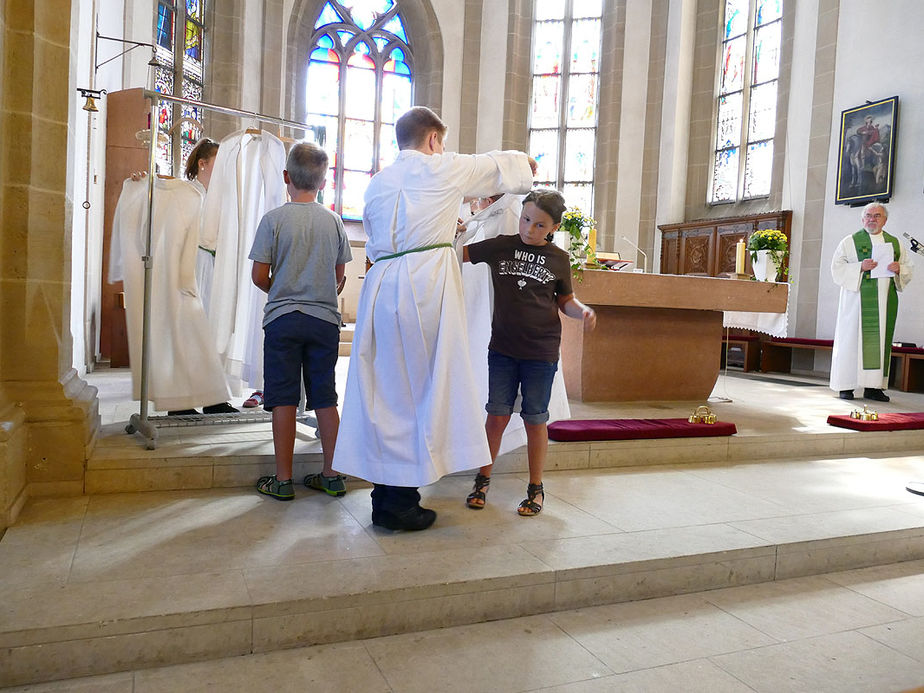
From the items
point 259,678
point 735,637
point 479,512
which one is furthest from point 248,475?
point 735,637

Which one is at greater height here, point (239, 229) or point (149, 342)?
point (239, 229)

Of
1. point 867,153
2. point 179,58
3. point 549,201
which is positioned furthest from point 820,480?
point 179,58

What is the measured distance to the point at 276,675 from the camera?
2150 mm

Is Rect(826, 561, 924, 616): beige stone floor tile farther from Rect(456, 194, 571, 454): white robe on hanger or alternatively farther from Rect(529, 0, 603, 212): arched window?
Rect(529, 0, 603, 212): arched window

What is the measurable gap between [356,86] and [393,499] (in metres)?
12.1

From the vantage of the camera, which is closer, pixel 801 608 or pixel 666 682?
pixel 666 682

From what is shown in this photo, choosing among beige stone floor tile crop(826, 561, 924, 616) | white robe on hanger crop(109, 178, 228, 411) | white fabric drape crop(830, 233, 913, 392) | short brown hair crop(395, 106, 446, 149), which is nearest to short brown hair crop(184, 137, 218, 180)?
white robe on hanger crop(109, 178, 228, 411)

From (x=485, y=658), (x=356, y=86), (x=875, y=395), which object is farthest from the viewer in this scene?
(x=356, y=86)

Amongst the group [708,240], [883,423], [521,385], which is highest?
[708,240]

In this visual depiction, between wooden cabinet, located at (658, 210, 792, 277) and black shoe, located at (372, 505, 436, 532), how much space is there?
8.97 m

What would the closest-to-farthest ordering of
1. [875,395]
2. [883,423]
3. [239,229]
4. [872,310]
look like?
[239,229], [883,423], [872,310], [875,395]

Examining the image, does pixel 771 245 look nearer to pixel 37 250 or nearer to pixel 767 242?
pixel 767 242

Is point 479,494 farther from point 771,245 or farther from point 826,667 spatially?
point 771,245

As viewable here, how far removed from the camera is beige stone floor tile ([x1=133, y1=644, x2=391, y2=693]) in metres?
2.07
